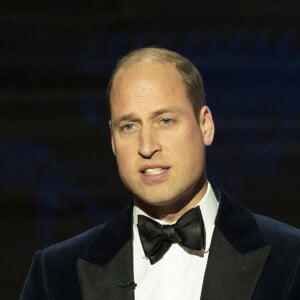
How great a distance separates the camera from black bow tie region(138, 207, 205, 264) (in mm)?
2588

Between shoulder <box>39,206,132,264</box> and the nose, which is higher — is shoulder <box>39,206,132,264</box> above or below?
below

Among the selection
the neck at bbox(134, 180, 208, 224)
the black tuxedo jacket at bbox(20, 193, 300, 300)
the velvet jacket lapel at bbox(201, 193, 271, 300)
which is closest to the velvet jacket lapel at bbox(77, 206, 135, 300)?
the black tuxedo jacket at bbox(20, 193, 300, 300)

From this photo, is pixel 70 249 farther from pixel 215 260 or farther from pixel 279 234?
pixel 279 234

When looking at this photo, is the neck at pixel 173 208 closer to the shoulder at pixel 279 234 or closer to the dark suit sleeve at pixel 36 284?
the shoulder at pixel 279 234

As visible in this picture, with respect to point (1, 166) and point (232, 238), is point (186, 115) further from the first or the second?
point (1, 166)

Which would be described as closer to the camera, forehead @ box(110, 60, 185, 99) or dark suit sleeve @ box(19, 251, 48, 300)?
forehead @ box(110, 60, 185, 99)

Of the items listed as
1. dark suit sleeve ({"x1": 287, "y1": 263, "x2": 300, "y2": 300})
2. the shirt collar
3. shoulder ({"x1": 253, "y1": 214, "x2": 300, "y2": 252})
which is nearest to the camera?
dark suit sleeve ({"x1": 287, "y1": 263, "x2": 300, "y2": 300})

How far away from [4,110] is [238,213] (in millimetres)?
1204

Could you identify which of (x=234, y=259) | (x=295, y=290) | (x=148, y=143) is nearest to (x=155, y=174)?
(x=148, y=143)

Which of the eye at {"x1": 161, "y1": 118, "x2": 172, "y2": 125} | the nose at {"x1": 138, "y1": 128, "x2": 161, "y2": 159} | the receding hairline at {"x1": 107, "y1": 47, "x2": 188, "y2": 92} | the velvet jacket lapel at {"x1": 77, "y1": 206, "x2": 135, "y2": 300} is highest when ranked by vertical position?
the receding hairline at {"x1": 107, "y1": 47, "x2": 188, "y2": 92}

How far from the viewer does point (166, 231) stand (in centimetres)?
261

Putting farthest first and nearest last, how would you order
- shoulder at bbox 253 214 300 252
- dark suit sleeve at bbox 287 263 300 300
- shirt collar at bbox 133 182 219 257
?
shirt collar at bbox 133 182 219 257
shoulder at bbox 253 214 300 252
dark suit sleeve at bbox 287 263 300 300

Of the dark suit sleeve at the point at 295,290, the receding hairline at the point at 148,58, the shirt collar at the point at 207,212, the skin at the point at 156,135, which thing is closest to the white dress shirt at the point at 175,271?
the shirt collar at the point at 207,212

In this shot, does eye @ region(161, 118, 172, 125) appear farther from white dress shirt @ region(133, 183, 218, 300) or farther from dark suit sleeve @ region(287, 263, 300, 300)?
dark suit sleeve @ region(287, 263, 300, 300)
